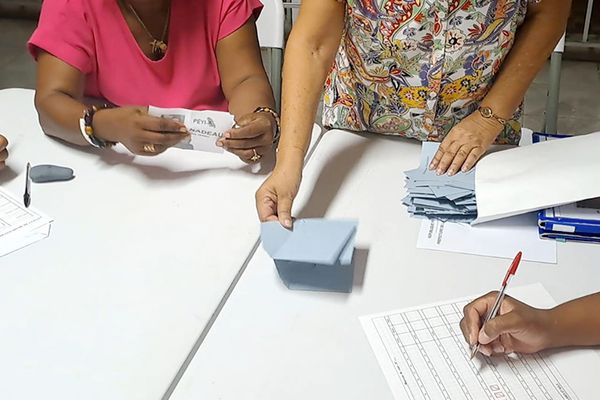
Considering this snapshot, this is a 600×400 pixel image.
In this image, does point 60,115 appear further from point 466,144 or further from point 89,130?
point 466,144

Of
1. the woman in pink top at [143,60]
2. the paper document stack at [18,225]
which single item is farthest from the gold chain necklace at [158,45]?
the paper document stack at [18,225]

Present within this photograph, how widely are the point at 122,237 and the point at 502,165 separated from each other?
68 centimetres

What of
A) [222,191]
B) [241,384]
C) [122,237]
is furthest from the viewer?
[222,191]

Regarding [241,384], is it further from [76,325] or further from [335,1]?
[335,1]

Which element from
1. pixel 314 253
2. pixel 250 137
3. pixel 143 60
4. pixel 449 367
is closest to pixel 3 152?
pixel 143 60

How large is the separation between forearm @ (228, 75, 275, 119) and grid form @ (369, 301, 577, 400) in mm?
667

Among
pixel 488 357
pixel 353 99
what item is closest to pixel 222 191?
pixel 353 99

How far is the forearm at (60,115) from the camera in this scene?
149cm

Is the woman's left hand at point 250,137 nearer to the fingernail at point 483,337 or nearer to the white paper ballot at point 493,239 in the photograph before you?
the white paper ballot at point 493,239

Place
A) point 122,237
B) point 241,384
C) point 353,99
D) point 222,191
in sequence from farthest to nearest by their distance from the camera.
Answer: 1. point 353,99
2. point 222,191
3. point 122,237
4. point 241,384

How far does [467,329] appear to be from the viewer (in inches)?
38.5

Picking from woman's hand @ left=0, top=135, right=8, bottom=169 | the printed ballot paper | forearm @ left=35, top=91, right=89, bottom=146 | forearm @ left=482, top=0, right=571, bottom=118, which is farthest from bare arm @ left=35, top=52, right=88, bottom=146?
forearm @ left=482, top=0, right=571, bottom=118

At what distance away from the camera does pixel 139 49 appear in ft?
5.30

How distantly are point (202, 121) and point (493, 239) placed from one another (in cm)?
58
